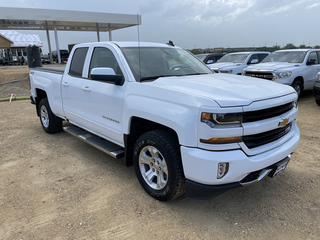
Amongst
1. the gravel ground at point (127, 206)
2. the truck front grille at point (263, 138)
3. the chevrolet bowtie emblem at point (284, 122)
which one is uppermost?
the chevrolet bowtie emblem at point (284, 122)

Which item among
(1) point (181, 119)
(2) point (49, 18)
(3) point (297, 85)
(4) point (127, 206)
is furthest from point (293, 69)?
(2) point (49, 18)

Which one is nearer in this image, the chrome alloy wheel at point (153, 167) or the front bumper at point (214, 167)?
the front bumper at point (214, 167)

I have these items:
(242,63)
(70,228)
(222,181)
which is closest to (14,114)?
(70,228)

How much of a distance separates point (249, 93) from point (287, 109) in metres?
0.65

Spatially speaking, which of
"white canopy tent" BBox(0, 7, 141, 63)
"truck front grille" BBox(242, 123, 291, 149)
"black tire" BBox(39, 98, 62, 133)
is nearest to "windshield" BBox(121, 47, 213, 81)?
"truck front grille" BBox(242, 123, 291, 149)

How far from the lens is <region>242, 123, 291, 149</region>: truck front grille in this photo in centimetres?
263

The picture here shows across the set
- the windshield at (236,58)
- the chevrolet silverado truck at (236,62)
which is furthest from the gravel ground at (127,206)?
the windshield at (236,58)

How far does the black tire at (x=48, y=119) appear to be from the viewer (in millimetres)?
5715

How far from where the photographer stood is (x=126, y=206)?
3143mm

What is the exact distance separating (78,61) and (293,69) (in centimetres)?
709

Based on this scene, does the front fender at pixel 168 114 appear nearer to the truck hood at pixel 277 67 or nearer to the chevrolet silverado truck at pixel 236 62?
the truck hood at pixel 277 67

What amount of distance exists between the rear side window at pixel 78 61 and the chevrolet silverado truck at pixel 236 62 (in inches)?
273

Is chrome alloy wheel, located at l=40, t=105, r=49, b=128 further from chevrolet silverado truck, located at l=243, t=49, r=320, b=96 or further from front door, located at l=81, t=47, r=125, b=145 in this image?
chevrolet silverado truck, located at l=243, t=49, r=320, b=96

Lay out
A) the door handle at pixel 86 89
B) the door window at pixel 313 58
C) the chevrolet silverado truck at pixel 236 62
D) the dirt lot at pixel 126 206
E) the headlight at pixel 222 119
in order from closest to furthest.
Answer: the headlight at pixel 222 119, the dirt lot at pixel 126 206, the door handle at pixel 86 89, the door window at pixel 313 58, the chevrolet silverado truck at pixel 236 62
